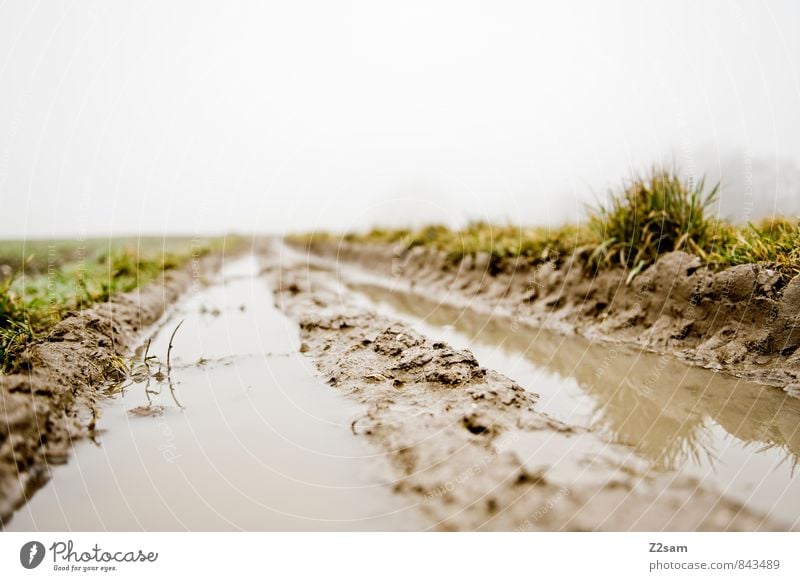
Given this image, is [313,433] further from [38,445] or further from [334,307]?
[334,307]

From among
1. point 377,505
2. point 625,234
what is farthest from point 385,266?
point 377,505

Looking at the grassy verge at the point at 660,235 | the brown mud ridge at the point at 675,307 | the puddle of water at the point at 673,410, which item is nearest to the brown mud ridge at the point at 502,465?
the puddle of water at the point at 673,410

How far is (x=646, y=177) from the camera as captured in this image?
561 centimetres

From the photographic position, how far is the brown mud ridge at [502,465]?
73.8 inches

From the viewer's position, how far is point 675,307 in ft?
14.9

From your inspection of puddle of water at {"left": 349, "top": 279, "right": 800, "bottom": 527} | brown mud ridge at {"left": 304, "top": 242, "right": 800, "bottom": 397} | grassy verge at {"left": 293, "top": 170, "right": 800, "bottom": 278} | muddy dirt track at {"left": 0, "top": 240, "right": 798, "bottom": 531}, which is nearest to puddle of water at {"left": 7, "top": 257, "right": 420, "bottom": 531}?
muddy dirt track at {"left": 0, "top": 240, "right": 798, "bottom": 531}

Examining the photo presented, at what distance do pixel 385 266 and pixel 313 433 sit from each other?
10.7 meters

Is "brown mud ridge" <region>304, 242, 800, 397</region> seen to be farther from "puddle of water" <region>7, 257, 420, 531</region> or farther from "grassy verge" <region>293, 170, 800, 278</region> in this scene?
"puddle of water" <region>7, 257, 420, 531</region>

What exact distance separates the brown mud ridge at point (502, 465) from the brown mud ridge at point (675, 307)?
1.90 meters

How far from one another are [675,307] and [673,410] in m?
1.97
